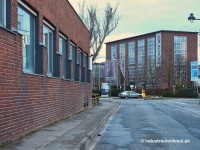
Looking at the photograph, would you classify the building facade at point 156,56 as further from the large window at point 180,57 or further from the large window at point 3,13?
the large window at point 3,13

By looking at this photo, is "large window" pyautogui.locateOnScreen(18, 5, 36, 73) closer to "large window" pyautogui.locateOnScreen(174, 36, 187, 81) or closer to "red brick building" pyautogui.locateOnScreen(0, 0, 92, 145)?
"red brick building" pyautogui.locateOnScreen(0, 0, 92, 145)

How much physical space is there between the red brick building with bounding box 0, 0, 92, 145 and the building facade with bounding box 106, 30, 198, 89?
70746 mm

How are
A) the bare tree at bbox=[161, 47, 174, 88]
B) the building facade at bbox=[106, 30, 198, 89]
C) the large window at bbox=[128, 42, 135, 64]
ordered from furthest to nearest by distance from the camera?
the large window at bbox=[128, 42, 135, 64] < the building facade at bbox=[106, 30, 198, 89] < the bare tree at bbox=[161, 47, 174, 88]

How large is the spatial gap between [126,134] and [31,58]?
4.19 meters

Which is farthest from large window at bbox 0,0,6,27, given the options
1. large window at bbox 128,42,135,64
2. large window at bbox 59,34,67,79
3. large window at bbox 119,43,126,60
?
large window at bbox 119,43,126,60

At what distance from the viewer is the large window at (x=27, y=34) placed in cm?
1286

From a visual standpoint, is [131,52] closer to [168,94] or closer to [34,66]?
[168,94]

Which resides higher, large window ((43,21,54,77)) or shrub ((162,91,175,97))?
large window ((43,21,54,77))

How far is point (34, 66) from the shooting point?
1425cm

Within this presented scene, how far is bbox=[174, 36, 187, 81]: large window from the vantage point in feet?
328

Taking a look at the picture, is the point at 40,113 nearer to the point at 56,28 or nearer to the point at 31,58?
the point at 31,58

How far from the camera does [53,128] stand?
1441 centimetres

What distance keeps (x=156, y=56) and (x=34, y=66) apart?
337 feet

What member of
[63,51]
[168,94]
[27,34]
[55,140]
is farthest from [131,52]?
[55,140]
